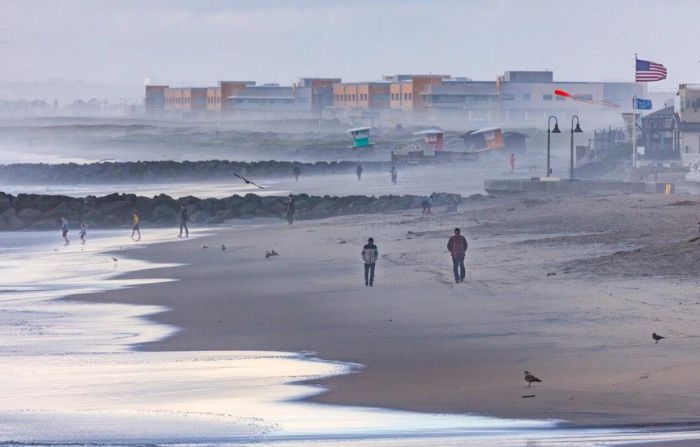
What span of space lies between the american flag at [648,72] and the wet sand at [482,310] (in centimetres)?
2409

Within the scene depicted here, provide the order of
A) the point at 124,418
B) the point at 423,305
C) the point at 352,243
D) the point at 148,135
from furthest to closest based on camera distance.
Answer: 1. the point at 148,135
2. the point at 352,243
3. the point at 423,305
4. the point at 124,418

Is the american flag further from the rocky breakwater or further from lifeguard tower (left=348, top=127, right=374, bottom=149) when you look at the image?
lifeguard tower (left=348, top=127, right=374, bottom=149)

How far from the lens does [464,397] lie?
16.5 meters

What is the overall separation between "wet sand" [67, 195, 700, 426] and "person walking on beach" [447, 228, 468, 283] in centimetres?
29

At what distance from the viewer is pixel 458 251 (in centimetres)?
2842

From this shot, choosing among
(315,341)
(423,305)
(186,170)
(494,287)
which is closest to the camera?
(315,341)

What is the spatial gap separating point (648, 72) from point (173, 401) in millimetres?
53873

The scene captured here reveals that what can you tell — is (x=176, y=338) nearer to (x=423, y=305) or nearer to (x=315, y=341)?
(x=315, y=341)

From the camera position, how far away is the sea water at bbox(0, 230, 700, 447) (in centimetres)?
1427

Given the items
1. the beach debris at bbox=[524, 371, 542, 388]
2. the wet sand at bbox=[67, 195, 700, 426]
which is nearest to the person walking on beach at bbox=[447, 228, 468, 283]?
the wet sand at bbox=[67, 195, 700, 426]

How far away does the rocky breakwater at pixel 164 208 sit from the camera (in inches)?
2119

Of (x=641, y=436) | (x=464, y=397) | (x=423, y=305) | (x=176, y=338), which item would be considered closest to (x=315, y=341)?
(x=176, y=338)

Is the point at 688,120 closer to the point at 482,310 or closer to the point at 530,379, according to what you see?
the point at 482,310

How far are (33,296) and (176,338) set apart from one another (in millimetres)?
7825
